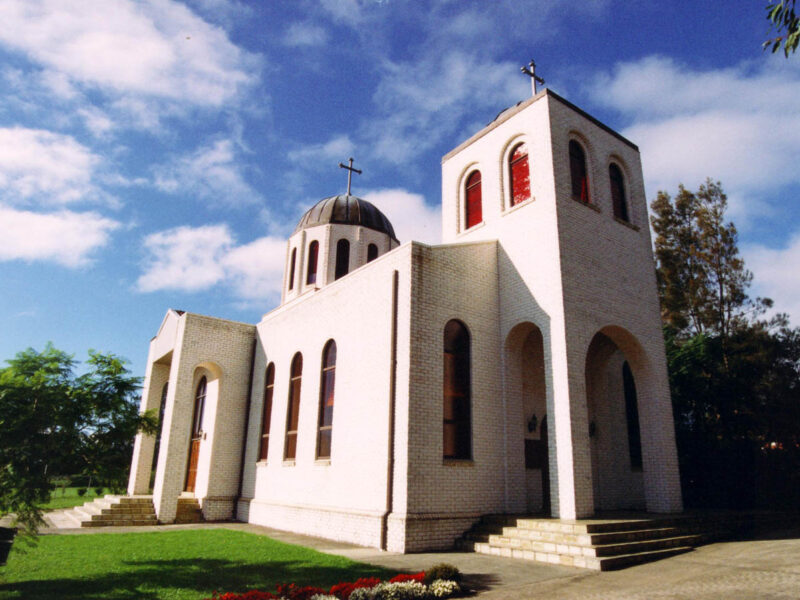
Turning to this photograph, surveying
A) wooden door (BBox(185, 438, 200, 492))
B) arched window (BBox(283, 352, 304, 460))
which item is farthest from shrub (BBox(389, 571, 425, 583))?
wooden door (BBox(185, 438, 200, 492))

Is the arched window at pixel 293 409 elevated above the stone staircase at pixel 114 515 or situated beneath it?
elevated above

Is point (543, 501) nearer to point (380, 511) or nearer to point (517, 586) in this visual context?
point (380, 511)

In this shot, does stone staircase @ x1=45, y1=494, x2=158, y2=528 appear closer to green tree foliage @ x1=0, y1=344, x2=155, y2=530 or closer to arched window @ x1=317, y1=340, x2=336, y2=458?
arched window @ x1=317, y1=340, x2=336, y2=458

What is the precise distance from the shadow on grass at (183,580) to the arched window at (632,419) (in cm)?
816

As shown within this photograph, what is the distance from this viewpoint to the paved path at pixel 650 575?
6.47m

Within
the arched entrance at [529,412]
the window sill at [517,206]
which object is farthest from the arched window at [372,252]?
the arched entrance at [529,412]

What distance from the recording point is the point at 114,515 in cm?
1402

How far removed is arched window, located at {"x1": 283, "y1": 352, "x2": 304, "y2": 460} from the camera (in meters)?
14.3

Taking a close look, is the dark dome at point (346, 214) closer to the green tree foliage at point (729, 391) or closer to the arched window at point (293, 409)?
the arched window at point (293, 409)

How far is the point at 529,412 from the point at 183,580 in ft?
25.0

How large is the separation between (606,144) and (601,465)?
7.90 metres

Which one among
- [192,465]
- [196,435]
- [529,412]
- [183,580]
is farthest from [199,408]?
[183,580]

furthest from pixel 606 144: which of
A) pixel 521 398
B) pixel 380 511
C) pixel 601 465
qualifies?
pixel 380 511

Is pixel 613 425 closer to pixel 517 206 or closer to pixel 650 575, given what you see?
pixel 517 206
